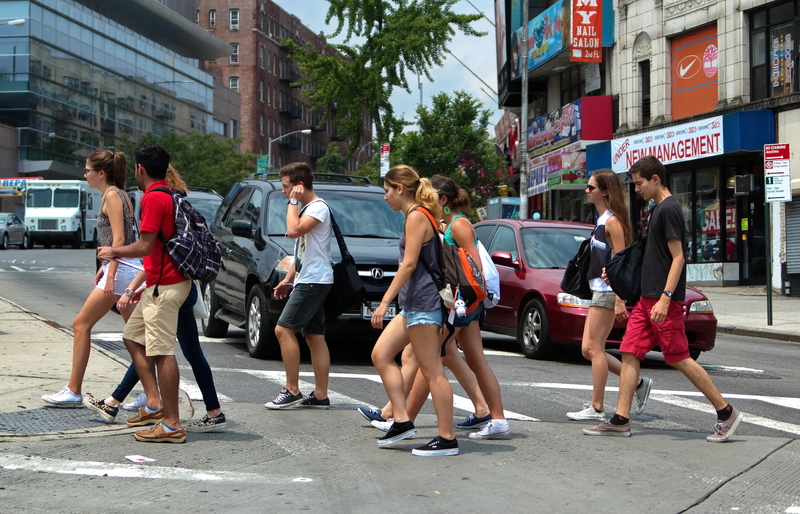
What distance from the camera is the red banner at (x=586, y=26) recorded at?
101 ft

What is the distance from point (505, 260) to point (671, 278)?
16.2ft

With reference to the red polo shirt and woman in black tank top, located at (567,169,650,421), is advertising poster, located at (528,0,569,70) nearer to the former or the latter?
woman in black tank top, located at (567,169,650,421)

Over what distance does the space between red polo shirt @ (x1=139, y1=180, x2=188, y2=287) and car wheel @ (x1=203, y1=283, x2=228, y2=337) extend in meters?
6.52

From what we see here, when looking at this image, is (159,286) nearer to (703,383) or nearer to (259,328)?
(703,383)

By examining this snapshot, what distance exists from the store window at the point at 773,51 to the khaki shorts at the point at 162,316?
836 inches

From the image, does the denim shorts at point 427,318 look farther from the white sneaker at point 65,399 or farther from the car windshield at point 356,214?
the car windshield at point 356,214

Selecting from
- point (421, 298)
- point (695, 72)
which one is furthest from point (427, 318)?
point (695, 72)

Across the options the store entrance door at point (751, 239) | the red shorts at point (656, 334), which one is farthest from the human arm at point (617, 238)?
the store entrance door at point (751, 239)

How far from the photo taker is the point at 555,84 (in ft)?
123

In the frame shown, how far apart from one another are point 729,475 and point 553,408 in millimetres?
2436

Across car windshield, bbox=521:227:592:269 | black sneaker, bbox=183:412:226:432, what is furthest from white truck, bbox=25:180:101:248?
black sneaker, bbox=183:412:226:432

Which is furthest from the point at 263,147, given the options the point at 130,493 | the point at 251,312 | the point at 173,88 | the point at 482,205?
the point at 130,493

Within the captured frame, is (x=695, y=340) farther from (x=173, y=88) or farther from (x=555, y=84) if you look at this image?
(x=173, y=88)

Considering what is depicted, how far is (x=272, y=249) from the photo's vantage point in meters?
10.5
